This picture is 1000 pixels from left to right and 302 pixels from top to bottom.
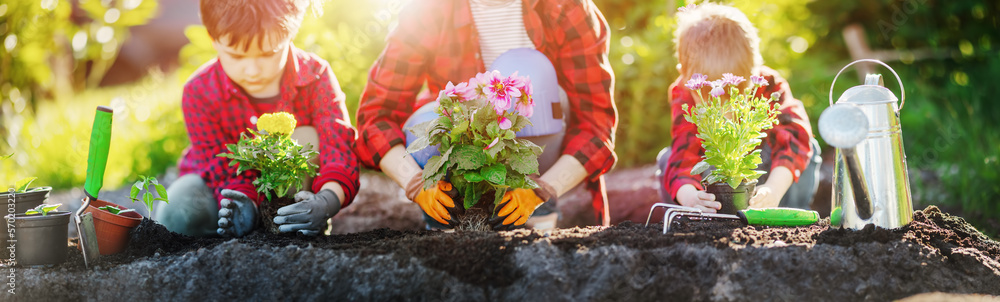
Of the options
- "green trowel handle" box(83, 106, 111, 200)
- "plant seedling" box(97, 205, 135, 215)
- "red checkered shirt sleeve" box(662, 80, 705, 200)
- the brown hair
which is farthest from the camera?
"red checkered shirt sleeve" box(662, 80, 705, 200)

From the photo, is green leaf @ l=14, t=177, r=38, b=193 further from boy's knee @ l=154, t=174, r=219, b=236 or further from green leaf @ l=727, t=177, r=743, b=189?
green leaf @ l=727, t=177, r=743, b=189

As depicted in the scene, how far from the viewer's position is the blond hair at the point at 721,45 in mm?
2375

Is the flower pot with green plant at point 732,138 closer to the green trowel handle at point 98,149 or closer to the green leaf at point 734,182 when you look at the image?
the green leaf at point 734,182

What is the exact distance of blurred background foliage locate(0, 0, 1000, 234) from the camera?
379cm

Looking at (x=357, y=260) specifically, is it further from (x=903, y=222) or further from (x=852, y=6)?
(x=852, y=6)

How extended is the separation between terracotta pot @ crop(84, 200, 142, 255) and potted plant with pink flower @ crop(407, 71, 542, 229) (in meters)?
0.88

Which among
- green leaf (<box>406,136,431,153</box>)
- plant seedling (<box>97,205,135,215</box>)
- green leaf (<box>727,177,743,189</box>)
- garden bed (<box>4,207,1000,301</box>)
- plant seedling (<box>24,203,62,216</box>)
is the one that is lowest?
garden bed (<box>4,207,1000,301</box>)

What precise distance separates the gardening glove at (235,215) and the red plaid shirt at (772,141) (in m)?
1.45

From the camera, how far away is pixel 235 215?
2.26 meters

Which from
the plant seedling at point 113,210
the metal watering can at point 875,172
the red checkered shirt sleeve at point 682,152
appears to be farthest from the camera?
the red checkered shirt sleeve at point 682,152

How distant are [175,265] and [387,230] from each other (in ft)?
2.16

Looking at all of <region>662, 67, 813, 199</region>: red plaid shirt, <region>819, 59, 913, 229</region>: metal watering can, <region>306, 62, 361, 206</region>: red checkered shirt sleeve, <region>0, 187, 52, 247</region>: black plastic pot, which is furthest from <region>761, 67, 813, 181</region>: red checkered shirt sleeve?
<region>0, 187, 52, 247</region>: black plastic pot

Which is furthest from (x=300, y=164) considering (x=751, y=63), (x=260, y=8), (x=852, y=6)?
(x=852, y=6)

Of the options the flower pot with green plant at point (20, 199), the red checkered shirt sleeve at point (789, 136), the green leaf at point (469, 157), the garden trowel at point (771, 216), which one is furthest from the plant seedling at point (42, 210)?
the red checkered shirt sleeve at point (789, 136)
